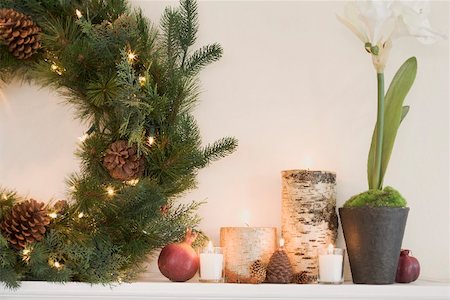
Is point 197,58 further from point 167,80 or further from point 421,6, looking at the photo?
point 421,6

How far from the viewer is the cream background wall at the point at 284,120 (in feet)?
4.91

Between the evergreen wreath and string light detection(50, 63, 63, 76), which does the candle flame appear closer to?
the evergreen wreath

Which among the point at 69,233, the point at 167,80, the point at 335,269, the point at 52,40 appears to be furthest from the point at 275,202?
the point at 52,40

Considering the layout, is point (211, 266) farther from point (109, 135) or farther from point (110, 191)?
point (109, 135)

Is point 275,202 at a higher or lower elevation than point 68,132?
lower

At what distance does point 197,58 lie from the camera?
1.47 meters

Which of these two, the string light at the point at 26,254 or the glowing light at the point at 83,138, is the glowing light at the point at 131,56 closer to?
the glowing light at the point at 83,138

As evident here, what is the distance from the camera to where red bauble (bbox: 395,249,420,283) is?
140 cm

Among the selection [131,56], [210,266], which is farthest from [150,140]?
[210,266]

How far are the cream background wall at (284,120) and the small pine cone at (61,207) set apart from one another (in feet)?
0.35

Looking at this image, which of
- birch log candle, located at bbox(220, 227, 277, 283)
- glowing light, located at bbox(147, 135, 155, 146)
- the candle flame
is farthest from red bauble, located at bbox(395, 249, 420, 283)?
glowing light, located at bbox(147, 135, 155, 146)

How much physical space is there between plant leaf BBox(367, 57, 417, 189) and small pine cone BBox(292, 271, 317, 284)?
0.23 meters

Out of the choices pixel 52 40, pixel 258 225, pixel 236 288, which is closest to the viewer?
pixel 236 288

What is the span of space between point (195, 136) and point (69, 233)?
1.10 feet
